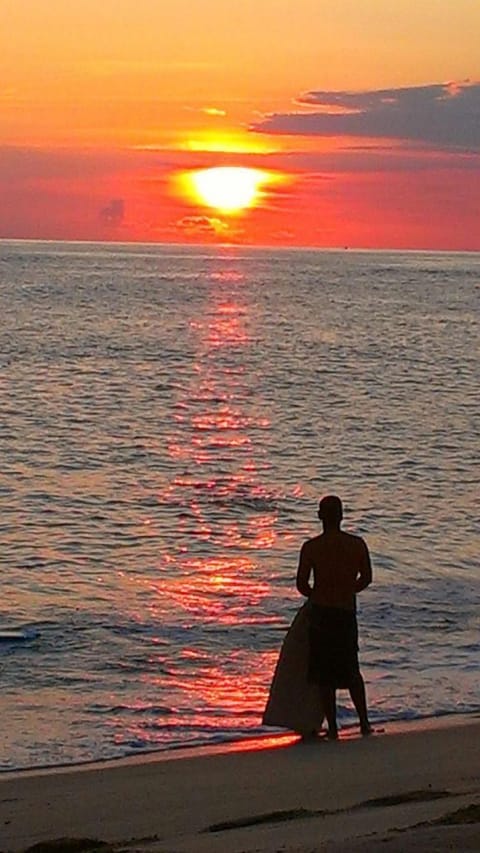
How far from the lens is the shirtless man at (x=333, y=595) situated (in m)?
9.91

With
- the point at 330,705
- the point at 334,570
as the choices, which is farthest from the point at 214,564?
the point at 334,570

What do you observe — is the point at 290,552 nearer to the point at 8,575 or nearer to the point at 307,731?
the point at 8,575

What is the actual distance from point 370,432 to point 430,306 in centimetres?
7561

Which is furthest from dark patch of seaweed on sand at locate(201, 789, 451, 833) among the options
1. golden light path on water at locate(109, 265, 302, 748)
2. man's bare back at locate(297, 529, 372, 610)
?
golden light path on water at locate(109, 265, 302, 748)

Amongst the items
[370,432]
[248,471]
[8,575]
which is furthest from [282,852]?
[370,432]

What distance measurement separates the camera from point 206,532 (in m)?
20.5

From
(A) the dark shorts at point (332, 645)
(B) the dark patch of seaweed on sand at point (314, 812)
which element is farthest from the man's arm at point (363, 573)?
(B) the dark patch of seaweed on sand at point (314, 812)

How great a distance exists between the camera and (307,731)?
33.7 feet

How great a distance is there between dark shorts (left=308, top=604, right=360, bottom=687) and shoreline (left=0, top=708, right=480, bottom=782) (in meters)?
0.50

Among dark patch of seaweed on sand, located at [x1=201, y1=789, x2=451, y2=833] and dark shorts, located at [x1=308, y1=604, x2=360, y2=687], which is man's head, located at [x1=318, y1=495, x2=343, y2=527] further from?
dark patch of seaweed on sand, located at [x1=201, y1=789, x2=451, y2=833]

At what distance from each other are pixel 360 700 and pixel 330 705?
10.3 inches

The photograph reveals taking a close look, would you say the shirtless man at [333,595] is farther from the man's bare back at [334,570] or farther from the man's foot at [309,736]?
the man's foot at [309,736]

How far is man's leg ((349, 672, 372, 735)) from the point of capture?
10.2 m

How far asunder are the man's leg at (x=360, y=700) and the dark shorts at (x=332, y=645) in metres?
0.10
